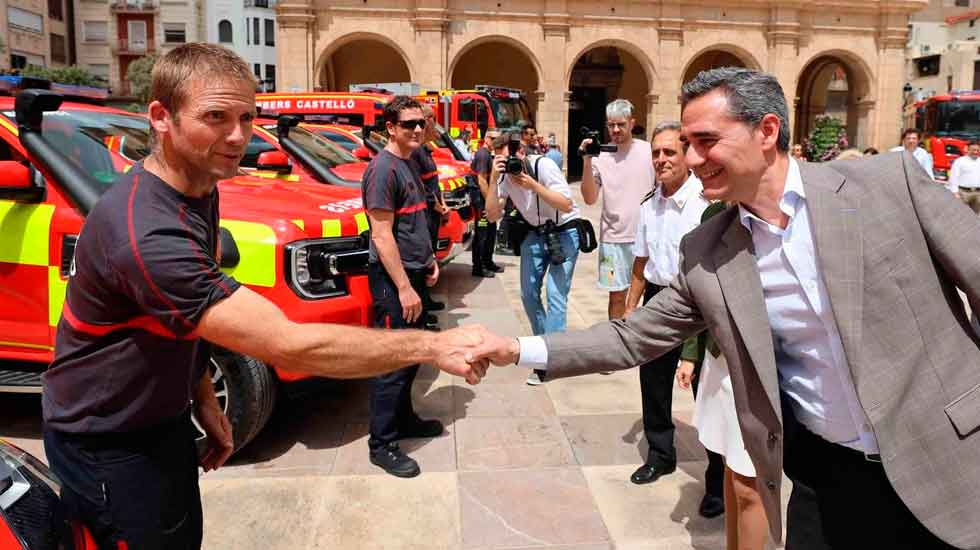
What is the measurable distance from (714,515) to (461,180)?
6.58 metres

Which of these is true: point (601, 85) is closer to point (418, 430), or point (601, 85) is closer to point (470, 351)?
point (418, 430)

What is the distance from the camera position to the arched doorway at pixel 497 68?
3250 centimetres

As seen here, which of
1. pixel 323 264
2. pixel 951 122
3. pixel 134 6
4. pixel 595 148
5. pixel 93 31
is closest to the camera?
pixel 323 264

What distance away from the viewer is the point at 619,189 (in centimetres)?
579

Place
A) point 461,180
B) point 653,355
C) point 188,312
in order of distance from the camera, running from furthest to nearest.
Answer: point 461,180 < point 653,355 < point 188,312

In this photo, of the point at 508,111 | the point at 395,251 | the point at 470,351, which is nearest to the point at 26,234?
the point at 395,251

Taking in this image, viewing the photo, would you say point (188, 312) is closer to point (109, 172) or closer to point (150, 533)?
point (150, 533)

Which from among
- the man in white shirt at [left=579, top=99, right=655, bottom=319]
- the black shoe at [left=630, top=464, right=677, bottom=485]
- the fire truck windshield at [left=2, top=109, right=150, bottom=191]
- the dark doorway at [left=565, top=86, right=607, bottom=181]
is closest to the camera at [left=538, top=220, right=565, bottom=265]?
the man in white shirt at [left=579, top=99, right=655, bottom=319]

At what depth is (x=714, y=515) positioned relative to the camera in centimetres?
377

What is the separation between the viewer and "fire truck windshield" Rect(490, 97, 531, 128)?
19156 mm

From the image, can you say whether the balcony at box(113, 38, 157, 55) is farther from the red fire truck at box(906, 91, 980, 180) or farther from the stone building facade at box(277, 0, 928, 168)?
the red fire truck at box(906, 91, 980, 180)

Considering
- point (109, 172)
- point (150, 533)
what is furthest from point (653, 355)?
point (109, 172)

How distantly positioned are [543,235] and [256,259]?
8.22 feet

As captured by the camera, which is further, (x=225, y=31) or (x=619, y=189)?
(x=225, y=31)
